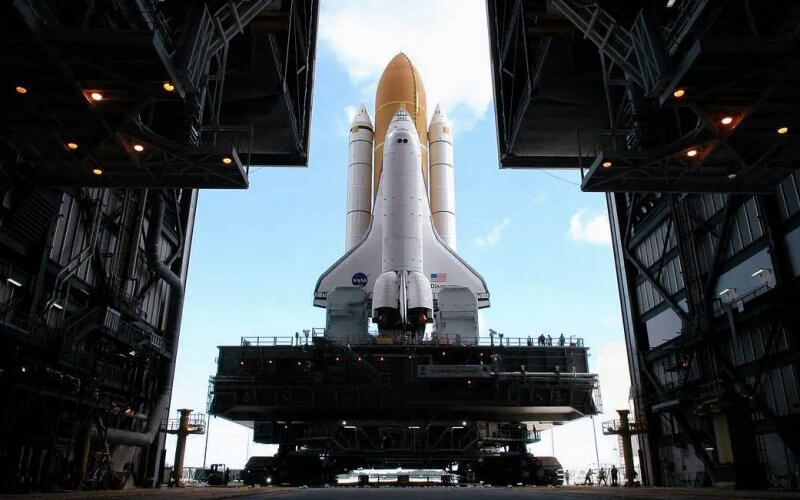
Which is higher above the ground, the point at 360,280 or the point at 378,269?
the point at 378,269

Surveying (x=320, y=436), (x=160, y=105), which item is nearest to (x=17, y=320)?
(x=160, y=105)

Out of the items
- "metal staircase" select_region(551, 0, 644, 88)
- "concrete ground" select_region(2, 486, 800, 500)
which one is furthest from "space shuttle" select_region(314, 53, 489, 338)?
"concrete ground" select_region(2, 486, 800, 500)

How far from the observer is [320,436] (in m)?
30.6

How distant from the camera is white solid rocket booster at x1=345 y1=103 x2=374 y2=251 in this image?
4334 cm

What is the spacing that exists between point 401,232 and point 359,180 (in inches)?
466

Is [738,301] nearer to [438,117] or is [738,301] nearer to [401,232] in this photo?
[401,232]

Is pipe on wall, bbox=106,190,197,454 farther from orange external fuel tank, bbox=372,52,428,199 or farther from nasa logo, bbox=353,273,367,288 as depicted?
orange external fuel tank, bbox=372,52,428,199

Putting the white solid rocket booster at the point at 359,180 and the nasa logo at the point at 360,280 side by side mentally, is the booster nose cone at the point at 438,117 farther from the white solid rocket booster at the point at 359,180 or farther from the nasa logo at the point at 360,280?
the nasa logo at the point at 360,280

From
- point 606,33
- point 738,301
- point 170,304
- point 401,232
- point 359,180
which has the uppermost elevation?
point 359,180

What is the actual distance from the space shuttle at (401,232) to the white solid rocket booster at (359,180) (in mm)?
79

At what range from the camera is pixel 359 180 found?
45.1 m

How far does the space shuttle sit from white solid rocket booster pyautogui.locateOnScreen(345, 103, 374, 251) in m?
0.08

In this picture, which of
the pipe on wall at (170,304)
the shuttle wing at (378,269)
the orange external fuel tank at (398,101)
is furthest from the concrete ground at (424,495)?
the orange external fuel tank at (398,101)

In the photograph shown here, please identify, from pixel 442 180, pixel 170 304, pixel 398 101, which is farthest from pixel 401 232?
pixel 398 101
